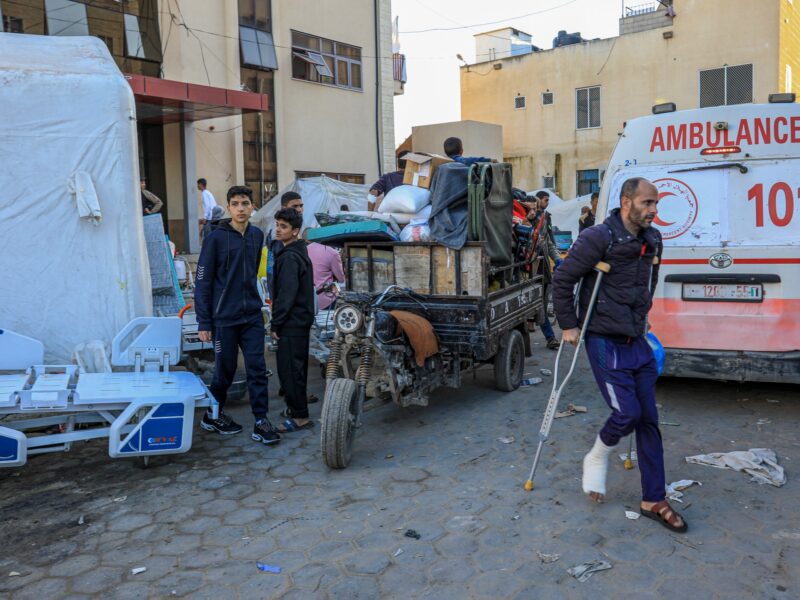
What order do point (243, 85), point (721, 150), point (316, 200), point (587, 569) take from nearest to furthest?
point (587, 569) → point (721, 150) → point (316, 200) → point (243, 85)

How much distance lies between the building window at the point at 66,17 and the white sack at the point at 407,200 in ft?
32.3

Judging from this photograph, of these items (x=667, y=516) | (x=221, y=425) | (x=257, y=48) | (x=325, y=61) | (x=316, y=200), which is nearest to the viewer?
(x=667, y=516)

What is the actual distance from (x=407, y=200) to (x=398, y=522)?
3191mm

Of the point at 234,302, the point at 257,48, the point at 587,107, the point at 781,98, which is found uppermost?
the point at 587,107

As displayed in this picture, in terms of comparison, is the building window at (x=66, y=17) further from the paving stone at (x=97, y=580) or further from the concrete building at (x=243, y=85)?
the paving stone at (x=97, y=580)

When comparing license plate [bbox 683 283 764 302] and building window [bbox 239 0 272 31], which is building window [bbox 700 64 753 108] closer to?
building window [bbox 239 0 272 31]

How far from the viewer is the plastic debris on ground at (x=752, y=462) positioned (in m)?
4.55

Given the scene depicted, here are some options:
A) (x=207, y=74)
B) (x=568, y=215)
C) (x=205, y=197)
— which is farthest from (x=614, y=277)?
(x=568, y=215)

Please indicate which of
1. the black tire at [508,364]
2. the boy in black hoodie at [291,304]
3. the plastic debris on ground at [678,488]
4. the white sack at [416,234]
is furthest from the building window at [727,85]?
the plastic debris on ground at [678,488]

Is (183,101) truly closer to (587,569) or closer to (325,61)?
(325,61)

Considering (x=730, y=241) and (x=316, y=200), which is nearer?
(x=730, y=241)

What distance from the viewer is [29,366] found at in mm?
5430

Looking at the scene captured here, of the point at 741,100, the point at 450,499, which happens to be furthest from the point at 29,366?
the point at 741,100

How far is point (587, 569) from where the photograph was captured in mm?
3492
